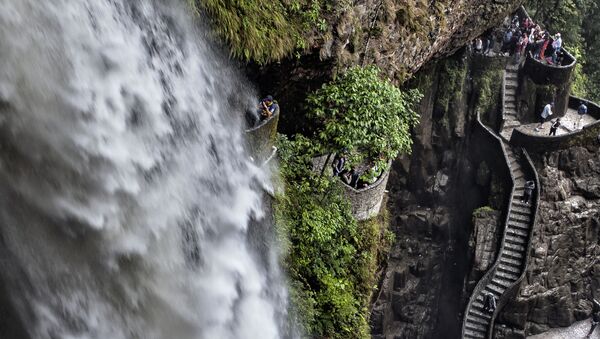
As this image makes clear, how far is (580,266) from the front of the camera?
91.6 feet

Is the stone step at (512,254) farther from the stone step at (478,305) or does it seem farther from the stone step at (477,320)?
the stone step at (477,320)

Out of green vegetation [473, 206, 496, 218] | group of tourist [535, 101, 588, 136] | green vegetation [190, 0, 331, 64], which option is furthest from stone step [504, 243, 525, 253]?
green vegetation [190, 0, 331, 64]

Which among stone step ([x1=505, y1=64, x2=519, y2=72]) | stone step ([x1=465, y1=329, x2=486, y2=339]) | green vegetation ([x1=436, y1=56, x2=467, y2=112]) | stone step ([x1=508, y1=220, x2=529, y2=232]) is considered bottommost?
stone step ([x1=465, y1=329, x2=486, y2=339])

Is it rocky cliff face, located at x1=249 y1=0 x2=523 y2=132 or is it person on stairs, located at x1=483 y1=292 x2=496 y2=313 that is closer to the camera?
rocky cliff face, located at x1=249 y1=0 x2=523 y2=132

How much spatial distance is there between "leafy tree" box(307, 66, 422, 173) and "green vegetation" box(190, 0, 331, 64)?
1295 mm

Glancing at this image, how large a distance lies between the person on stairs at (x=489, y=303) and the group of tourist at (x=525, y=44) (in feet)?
33.8

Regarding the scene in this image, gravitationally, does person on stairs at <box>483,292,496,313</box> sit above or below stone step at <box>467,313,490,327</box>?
above

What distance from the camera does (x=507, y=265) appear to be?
2517cm

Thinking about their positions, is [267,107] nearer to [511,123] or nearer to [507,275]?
[507,275]

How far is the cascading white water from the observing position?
8211 millimetres

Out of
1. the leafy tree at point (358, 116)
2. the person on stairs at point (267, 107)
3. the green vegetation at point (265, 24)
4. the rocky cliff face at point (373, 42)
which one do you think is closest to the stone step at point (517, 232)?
the rocky cliff face at point (373, 42)

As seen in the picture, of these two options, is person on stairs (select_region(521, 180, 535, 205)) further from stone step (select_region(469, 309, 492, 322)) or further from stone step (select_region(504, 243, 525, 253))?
stone step (select_region(469, 309, 492, 322))

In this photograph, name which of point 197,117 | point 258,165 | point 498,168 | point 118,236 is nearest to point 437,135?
point 498,168

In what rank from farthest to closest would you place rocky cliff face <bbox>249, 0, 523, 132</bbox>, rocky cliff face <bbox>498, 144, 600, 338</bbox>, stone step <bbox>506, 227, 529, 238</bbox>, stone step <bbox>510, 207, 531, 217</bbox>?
rocky cliff face <bbox>498, 144, 600, 338</bbox>, stone step <bbox>510, 207, 531, 217</bbox>, stone step <bbox>506, 227, 529, 238</bbox>, rocky cliff face <bbox>249, 0, 523, 132</bbox>
